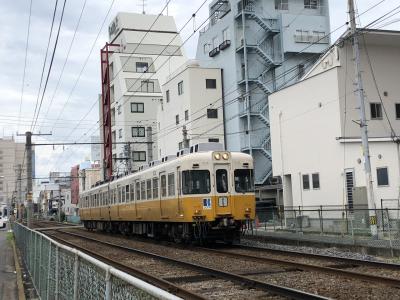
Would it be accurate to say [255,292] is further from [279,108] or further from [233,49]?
[233,49]

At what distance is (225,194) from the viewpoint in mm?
19359

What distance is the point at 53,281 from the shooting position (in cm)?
844

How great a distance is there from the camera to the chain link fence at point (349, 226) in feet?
57.0

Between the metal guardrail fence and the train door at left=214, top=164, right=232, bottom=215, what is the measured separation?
Answer: 30.1 ft

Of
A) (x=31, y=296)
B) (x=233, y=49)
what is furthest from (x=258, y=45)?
(x=31, y=296)

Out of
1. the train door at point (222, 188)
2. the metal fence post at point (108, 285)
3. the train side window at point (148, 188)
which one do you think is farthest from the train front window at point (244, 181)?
the metal fence post at point (108, 285)

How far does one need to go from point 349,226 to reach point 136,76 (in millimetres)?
52001

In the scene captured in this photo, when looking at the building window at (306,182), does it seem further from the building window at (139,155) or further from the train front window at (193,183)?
the building window at (139,155)

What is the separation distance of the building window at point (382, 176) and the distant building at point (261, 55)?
736 inches

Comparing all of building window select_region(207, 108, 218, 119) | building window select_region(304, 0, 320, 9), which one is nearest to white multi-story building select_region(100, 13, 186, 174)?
building window select_region(207, 108, 218, 119)

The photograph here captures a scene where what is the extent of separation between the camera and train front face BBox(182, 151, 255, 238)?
62.1ft

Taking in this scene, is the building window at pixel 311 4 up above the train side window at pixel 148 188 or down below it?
above

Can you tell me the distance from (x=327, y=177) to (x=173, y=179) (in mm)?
10003

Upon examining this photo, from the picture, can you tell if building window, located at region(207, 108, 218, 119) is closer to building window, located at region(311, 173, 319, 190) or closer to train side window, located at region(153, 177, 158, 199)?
building window, located at region(311, 173, 319, 190)
